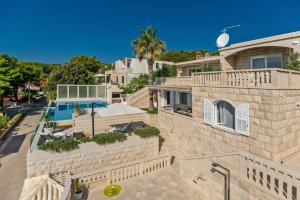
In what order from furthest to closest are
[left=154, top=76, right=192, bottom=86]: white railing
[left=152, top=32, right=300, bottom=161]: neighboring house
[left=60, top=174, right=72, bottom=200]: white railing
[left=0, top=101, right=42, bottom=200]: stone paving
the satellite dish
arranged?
1. [left=154, top=76, right=192, bottom=86]: white railing
2. the satellite dish
3. [left=0, top=101, right=42, bottom=200]: stone paving
4. [left=152, top=32, right=300, bottom=161]: neighboring house
5. [left=60, top=174, right=72, bottom=200]: white railing

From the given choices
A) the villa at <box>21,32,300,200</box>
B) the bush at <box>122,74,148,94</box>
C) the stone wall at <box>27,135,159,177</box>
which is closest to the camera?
the villa at <box>21,32,300,200</box>

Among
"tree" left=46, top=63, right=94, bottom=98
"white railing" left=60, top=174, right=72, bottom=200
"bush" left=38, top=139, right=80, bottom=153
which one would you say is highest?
"tree" left=46, top=63, right=94, bottom=98

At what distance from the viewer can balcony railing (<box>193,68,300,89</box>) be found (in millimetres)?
9219

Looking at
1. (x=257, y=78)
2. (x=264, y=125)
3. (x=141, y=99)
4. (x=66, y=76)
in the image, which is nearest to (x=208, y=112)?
(x=264, y=125)

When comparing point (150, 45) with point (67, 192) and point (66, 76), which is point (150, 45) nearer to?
point (67, 192)

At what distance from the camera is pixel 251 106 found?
1022 centimetres

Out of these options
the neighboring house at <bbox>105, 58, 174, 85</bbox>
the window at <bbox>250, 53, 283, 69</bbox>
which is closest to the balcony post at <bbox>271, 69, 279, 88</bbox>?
the window at <bbox>250, 53, 283, 69</bbox>

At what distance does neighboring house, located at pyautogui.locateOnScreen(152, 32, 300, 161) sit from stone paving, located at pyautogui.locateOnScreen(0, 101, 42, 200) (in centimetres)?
1154

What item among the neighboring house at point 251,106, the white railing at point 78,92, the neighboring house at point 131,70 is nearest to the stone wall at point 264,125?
the neighboring house at point 251,106

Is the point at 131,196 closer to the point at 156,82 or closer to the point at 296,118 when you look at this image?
the point at 296,118

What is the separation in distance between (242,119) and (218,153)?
3.08 metres

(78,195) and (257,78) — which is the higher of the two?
(257,78)

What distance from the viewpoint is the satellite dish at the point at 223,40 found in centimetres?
1900

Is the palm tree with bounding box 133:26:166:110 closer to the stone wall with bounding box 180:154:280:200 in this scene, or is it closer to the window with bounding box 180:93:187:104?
the window with bounding box 180:93:187:104
